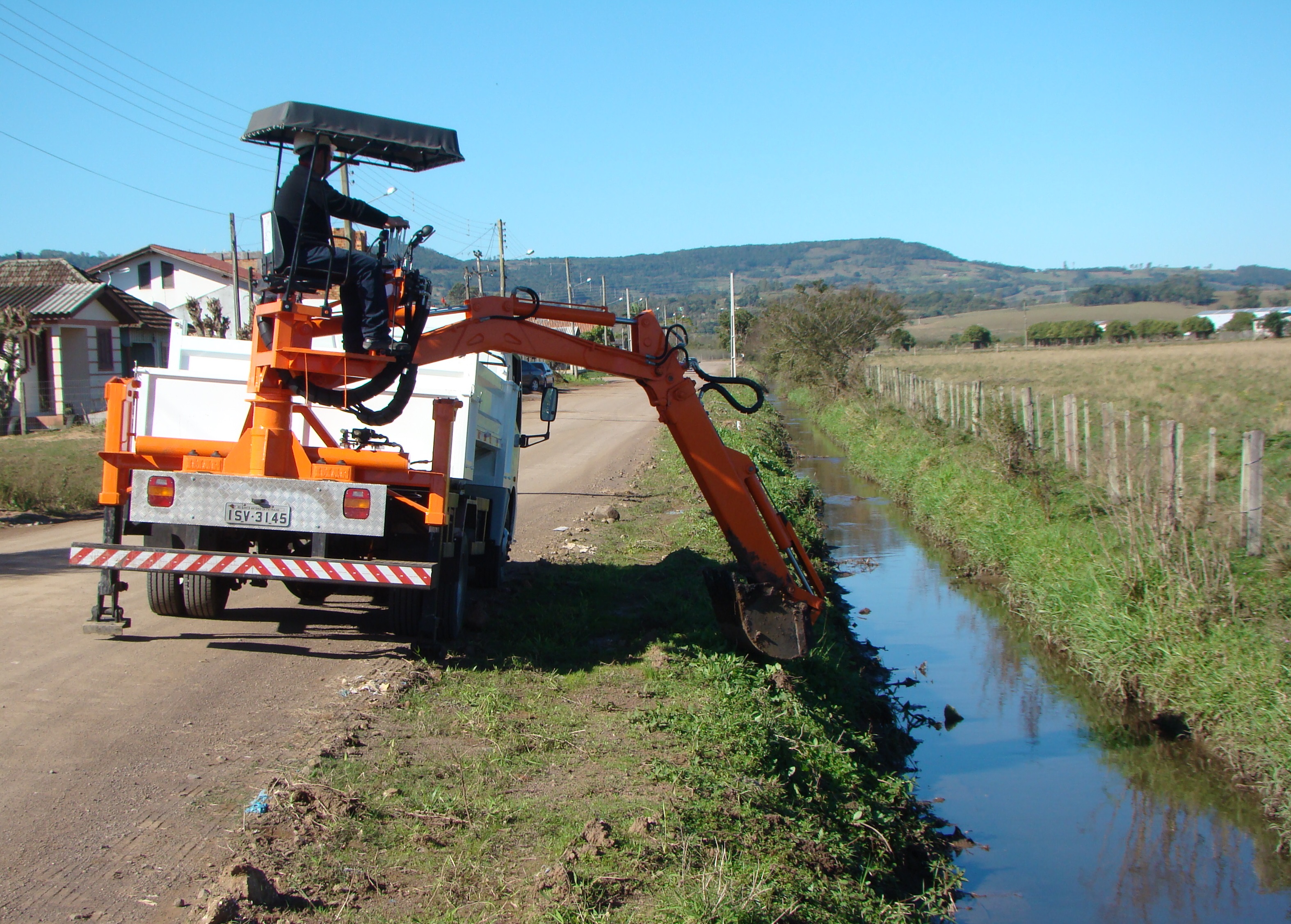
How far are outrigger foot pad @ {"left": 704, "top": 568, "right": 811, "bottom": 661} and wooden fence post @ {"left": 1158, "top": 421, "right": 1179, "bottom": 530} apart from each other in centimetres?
409

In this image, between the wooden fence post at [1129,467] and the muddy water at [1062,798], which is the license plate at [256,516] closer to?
the muddy water at [1062,798]

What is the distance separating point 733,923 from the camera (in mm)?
3848

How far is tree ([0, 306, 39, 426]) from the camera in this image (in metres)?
24.0

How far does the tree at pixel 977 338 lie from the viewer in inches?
3469

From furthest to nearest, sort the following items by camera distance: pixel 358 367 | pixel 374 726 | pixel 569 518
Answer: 1. pixel 569 518
2. pixel 358 367
3. pixel 374 726

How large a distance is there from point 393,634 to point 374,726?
1.96 metres

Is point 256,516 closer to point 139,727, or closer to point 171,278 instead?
point 139,727

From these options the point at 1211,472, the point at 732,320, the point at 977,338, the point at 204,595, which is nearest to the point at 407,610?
the point at 204,595

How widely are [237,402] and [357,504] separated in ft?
6.67

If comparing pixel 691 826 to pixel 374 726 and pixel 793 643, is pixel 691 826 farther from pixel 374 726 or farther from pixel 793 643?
pixel 793 643

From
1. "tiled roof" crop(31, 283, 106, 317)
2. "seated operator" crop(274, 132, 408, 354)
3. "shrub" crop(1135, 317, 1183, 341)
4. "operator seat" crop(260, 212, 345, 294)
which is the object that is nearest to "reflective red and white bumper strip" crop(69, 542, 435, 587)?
"seated operator" crop(274, 132, 408, 354)

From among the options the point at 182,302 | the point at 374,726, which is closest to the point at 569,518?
the point at 374,726

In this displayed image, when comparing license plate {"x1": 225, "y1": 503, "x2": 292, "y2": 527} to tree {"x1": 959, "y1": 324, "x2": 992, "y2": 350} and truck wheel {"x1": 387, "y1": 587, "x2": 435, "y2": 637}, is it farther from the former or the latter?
tree {"x1": 959, "y1": 324, "x2": 992, "y2": 350}

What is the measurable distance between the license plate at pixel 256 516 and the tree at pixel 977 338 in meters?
84.8
